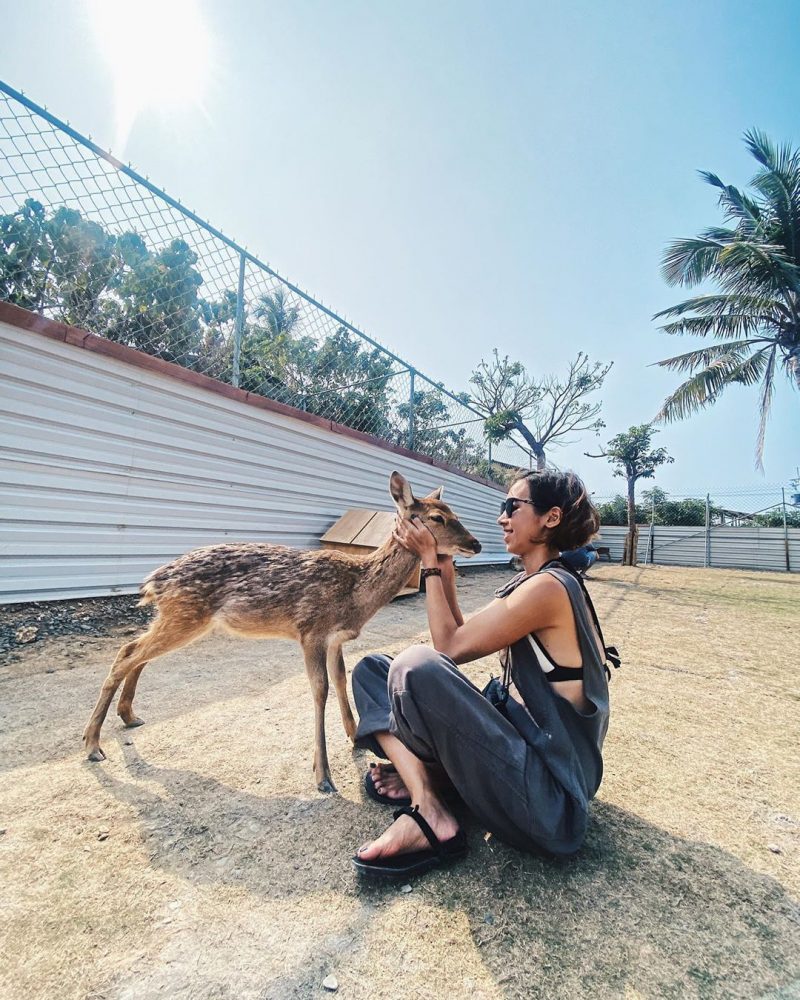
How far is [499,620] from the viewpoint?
1566 mm

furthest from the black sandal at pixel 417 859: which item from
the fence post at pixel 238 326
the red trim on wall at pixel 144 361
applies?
the fence post at pixel 238 326

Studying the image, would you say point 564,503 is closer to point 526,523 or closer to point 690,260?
point 526,523

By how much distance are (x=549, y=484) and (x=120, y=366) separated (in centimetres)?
468

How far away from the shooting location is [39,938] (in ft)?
3.99

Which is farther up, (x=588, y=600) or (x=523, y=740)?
(x=588, y=600)

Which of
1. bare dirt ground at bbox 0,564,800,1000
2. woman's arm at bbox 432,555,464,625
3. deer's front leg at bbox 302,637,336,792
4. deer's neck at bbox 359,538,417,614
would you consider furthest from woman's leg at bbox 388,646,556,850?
deer's neck at bbox 359,538,417,614

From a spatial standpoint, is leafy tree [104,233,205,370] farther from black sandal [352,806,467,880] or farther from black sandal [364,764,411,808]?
black sandal [352,806,467,880]

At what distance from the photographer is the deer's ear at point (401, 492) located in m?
2.75

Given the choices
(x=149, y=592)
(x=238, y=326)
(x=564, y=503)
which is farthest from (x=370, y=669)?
(x=238, y=326)

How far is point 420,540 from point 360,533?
4.34 m

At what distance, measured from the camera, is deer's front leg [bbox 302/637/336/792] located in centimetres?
203

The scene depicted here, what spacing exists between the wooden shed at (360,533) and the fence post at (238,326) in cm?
253

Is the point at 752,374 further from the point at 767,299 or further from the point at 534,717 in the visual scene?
the point at 534,717

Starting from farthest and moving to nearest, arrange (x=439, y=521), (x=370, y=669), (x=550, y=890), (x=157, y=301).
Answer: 1. (x=157, y=301)
2. (x=439, y=521)
3. (x=370, y=669)
4. (x=550, y=890)
